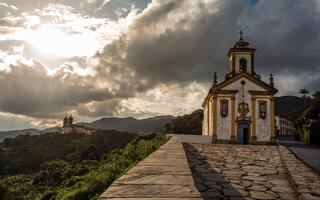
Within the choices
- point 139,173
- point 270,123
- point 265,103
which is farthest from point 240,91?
point 139,173

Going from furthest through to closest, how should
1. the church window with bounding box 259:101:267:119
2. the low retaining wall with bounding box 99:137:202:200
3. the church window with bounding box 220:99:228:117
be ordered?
the church window with bounding box 220:99:228:117, the church window with bounding box 259:101:267:119, the low retaining wall with bounding box 99:137:202:200

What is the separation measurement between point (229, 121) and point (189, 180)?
22.2m

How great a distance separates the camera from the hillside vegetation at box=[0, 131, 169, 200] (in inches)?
220

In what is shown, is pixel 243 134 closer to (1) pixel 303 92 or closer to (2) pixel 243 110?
(2) pixel 243 110

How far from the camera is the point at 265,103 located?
23750 mm

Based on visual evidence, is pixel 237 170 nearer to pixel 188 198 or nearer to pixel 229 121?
pixel 188 198

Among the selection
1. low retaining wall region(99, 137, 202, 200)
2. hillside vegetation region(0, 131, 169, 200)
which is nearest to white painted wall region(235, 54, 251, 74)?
hillside vegetation region(0, 131, 169, 200)

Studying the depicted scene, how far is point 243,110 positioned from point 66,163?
3184 centimetres

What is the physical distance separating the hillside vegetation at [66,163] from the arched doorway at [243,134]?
32.5ft

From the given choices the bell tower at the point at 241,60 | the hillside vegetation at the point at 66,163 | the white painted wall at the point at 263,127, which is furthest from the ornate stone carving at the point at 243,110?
the hillside vegetation at the point at 66,163

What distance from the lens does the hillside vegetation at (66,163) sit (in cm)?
559

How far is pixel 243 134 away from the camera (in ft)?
77.8

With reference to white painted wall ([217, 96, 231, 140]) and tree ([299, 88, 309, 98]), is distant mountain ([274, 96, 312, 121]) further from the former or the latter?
white painted wall ([217, 96, 231, 140])

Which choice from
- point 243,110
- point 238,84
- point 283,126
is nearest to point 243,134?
point 243,110
